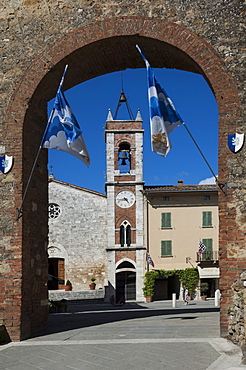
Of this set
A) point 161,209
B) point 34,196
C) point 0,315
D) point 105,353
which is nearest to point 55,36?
point 34,196

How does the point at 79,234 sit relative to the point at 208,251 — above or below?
above

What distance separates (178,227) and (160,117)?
85.5 ft

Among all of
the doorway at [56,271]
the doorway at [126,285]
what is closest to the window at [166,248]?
the doorway at [126,285]

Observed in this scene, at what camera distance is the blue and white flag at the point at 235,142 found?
8773 millimetres

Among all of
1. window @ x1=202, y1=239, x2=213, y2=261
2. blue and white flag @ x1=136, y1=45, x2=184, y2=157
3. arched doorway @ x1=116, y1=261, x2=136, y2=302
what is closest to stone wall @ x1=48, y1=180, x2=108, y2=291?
arched doorway @ x1=116, y1=261, x2=136, y2=302

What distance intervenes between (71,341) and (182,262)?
1033 inches

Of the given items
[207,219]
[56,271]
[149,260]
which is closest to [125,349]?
[149,260]

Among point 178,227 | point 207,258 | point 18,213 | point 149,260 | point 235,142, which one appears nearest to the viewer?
point 235,142

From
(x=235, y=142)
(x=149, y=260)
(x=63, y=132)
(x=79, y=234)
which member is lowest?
(x=149, y=260)

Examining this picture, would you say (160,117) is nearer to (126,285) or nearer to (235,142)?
(235,142)

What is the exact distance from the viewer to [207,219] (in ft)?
113

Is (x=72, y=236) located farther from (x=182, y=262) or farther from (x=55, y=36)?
(x=55, y=36)

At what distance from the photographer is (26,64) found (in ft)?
32.4

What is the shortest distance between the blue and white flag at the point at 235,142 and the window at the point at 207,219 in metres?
26.2
